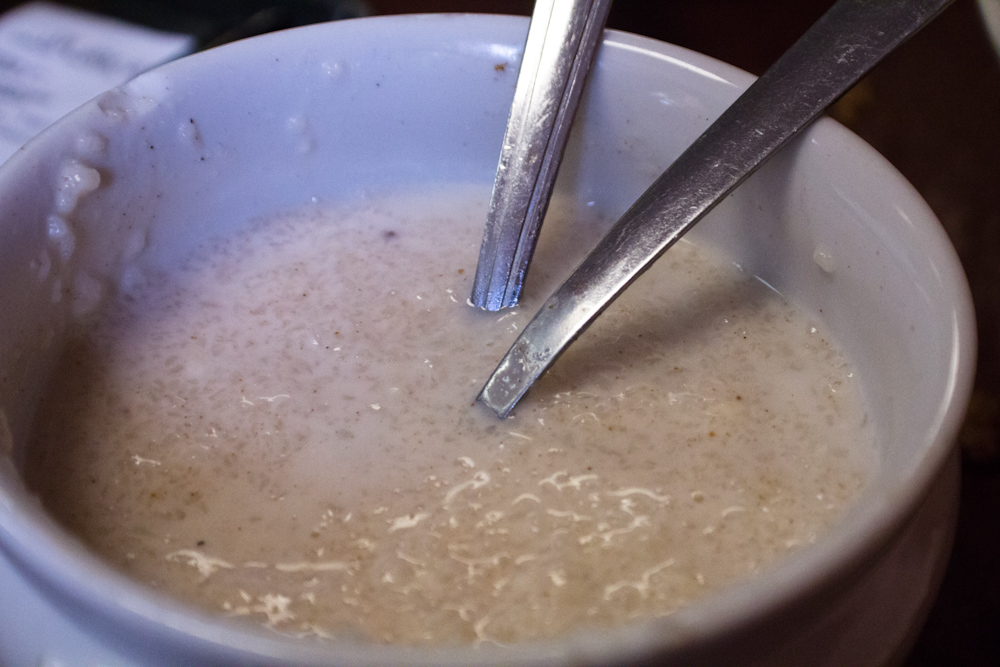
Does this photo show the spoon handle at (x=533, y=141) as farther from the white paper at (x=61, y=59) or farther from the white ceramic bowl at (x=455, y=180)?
the white paper at (x=61, y=59)

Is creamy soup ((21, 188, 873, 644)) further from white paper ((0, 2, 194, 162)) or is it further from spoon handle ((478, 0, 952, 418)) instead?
white paper ((0, 2, 194, 162))

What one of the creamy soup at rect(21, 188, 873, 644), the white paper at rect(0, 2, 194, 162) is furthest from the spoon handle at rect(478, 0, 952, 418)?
the white paper at rect(0, 2, 194, 162)

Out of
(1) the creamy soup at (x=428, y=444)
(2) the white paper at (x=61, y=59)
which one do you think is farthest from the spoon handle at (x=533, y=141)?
(2) the white paper at (x=61, y=59)

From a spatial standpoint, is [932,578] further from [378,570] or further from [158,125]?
[158,125]

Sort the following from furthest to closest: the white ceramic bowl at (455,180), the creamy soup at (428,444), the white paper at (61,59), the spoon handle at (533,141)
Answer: the white paper at (61,59)
the spoon handle at (533,141)
the creamy soup at (428,444)
the white ceramic bowl at (455,180)

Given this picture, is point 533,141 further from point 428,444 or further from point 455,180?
point 428,444
